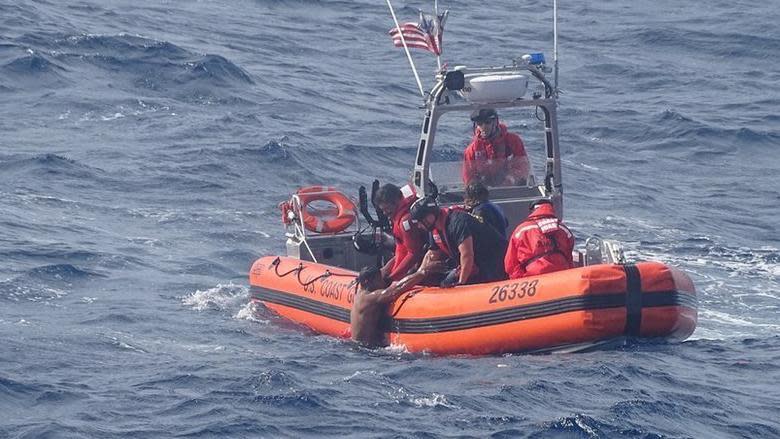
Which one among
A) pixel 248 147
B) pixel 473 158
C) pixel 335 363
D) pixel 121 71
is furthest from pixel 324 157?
pixel 335 363

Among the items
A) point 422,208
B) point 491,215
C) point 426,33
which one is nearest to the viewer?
point 422,208

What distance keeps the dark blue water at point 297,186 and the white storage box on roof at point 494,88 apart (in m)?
2.34

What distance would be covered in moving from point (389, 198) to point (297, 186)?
6.88 meters

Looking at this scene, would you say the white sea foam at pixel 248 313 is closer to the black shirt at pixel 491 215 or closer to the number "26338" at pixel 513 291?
the black shirt at pixel 491 215

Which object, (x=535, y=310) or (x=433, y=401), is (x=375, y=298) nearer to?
(x=535, y=310)

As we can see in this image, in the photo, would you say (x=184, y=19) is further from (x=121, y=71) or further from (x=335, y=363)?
(x=335, y=363)

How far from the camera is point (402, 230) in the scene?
37.3ft

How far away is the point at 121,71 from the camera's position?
73.6ft

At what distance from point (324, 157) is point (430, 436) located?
35.6 feet

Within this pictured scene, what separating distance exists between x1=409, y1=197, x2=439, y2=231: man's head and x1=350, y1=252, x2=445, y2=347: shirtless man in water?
0.31 meters

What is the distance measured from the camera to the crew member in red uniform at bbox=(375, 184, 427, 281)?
37.1 feet

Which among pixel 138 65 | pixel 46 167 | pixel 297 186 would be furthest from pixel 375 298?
pixel 138 65

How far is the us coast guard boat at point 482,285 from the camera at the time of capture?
10.1 meters

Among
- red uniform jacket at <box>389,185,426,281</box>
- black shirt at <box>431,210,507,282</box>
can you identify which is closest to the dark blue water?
red uniform jacket at <box>389,185,426,281</box>
